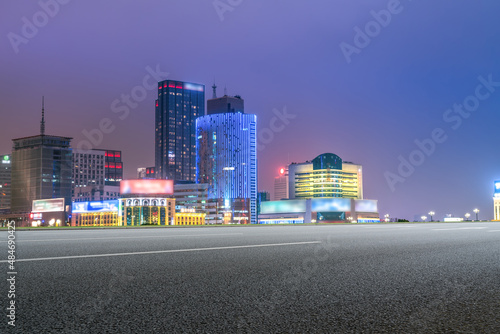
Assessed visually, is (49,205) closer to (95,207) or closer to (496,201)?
(95,207)

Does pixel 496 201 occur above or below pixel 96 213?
above

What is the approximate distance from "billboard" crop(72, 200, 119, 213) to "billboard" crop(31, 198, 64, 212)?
53.7 ft

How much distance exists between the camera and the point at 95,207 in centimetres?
18112

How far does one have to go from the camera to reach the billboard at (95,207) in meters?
173

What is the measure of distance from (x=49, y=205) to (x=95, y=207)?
1873cm

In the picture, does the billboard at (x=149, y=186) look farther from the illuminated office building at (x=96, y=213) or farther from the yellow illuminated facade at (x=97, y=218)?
the yellow illuminated facade at (x=97, y=218)

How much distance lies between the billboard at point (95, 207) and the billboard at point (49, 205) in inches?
644

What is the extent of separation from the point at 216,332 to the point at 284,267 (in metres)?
3.40

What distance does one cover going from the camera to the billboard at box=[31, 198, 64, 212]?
16188 cm

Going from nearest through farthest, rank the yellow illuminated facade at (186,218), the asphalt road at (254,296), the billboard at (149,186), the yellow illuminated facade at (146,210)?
1. the asphalt road at (254,296)
2. the billboard at (149,186)
3. the yellow illuminated facade at (146,210)
4. the yellow illuminated facade at (186,218)

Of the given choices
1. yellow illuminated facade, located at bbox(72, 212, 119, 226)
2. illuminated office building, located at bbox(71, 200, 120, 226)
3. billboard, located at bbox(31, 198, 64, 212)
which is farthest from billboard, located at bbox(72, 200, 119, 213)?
billboard, located at bbox(31, 198, 64, 212)

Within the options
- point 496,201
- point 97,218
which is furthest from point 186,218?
point 496,201

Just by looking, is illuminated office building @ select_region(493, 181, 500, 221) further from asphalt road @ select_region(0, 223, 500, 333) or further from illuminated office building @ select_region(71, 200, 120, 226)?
asphalt road @ select_region(0, 223, 500, 333)

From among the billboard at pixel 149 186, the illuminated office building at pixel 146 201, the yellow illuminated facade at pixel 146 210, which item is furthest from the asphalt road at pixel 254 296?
→ the yellow illuminated facade at pixel 146 210
